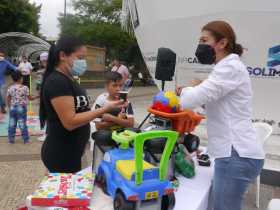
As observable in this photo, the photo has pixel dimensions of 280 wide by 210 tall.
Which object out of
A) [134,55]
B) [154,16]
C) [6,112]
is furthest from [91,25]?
[154,16]

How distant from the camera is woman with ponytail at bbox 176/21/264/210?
180cm

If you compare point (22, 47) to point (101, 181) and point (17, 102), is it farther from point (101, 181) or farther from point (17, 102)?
point (101, 181)

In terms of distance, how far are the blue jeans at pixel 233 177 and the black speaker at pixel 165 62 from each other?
0.93m

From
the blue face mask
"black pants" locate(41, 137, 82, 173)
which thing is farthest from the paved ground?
the blue face mask

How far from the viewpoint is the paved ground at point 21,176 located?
380cm

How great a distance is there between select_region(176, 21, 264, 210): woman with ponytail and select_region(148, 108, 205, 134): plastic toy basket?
0.36 meters

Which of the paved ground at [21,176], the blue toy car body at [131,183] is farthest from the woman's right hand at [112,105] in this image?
the paved ground at [21,176]

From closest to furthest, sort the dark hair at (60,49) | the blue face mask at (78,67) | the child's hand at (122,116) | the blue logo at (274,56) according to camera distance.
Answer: the dark hair at (60,49)
the child's hand at (122,116)
the blue face mask at (78,67)
the blue logo at (274,56)

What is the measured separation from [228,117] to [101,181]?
2.47ft

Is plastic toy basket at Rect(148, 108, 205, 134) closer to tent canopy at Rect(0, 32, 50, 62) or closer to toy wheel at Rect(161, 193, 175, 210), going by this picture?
toy wheel at Rect(161, 193, 175, 210)

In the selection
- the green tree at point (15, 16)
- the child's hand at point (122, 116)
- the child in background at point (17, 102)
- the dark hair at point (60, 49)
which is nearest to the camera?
the dark hair at point (60, 49)

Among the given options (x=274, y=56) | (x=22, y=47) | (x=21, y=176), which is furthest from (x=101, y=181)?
(x=22, y=47)

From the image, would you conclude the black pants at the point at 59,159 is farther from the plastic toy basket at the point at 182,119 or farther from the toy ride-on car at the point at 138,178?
the plastic toy basket at the point at 182,119

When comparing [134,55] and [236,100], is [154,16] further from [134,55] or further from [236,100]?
[134,55]
